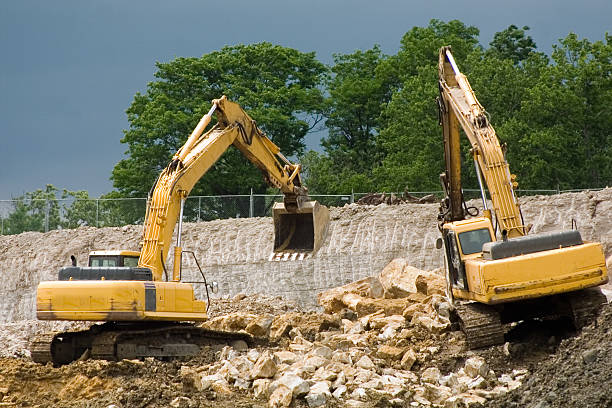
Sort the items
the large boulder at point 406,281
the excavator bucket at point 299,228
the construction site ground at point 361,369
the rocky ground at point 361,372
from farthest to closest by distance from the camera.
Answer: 1. the excavator bucket at point 299,228
2. the large boulder at point 406,281
3. the construction site ground at point 361,369
4. the rocky ground at point 361,372

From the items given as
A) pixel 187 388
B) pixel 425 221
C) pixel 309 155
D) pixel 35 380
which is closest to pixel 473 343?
pixel 187 388

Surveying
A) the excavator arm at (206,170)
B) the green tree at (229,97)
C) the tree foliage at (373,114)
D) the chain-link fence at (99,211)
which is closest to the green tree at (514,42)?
the tree foliage at (373,114)

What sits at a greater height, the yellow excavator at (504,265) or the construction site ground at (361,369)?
the yellow excavator at (504,265)

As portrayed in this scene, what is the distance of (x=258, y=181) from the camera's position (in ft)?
149

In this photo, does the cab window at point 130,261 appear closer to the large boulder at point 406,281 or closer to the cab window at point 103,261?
the cab window at point 103,261

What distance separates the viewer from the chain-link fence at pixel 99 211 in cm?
3494

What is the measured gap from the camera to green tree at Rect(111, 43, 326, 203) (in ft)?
150

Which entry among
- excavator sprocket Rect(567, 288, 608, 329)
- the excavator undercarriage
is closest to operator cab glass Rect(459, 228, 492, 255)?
the excavator undercarriage

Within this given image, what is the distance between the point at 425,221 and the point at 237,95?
2182 cm

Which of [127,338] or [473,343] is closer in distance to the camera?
[473,343]

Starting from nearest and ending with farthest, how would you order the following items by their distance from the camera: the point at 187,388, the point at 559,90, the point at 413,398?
the point at 413,398 → the point at 187,388 → the point at 559,90

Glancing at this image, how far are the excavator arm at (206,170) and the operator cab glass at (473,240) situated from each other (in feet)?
15.1

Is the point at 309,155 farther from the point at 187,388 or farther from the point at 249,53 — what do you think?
the point at 187,388

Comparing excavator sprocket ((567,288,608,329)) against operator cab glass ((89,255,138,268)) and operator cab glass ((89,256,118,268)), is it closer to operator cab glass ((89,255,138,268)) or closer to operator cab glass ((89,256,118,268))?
operator cab glass ((89,255,138,268))
